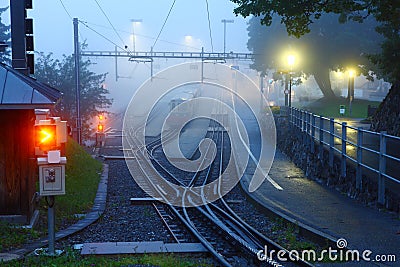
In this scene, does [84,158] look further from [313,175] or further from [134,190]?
[313,175]

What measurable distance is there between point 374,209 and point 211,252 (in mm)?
4387

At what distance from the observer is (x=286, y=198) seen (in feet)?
44.8

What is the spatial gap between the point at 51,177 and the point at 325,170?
381 inches

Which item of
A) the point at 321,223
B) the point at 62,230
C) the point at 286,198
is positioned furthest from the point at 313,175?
the point at 62,230

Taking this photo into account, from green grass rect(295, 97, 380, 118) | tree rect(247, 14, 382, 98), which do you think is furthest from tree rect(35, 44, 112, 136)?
green grass rect(295, 97, 380, 118)

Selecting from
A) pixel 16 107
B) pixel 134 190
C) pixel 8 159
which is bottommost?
pixel 134 190

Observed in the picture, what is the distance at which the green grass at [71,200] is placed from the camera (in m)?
10.3

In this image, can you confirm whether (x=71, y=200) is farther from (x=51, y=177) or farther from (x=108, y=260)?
(x=108, y=260)

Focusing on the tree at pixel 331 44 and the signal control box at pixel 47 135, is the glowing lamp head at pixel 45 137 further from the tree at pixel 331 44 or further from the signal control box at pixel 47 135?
the tree at pixel 331 44

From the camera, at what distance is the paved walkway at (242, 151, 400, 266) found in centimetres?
878

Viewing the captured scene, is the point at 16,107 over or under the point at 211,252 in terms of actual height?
over

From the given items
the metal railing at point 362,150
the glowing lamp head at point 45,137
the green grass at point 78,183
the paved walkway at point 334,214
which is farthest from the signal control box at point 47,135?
the metal railing at point 362,150

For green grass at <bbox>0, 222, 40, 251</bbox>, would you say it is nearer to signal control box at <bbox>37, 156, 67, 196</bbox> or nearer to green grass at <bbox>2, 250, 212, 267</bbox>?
green grass at <bbox>2, 250, 212, 267</bbox>

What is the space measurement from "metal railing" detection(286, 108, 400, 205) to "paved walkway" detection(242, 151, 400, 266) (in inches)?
26.9
